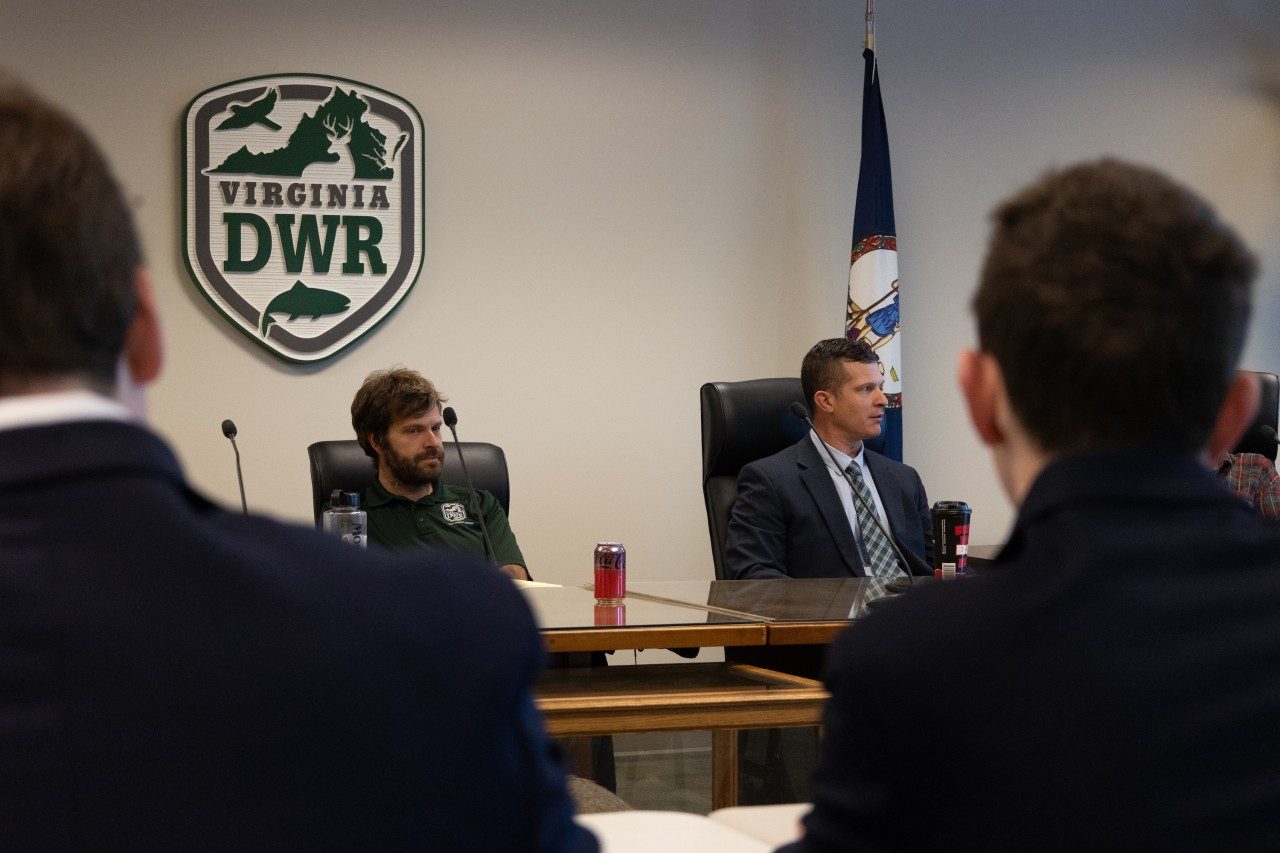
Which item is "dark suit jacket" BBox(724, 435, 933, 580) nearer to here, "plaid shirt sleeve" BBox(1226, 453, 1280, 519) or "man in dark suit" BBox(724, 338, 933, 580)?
"man in dark suit" BBox(724, 338, 933, 580)

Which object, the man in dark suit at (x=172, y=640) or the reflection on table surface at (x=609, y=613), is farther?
the reflection on table surface at (x=609, y=613)

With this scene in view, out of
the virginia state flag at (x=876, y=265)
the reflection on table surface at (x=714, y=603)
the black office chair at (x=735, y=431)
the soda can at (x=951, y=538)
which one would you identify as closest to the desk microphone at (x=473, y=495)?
the reflection on table surface at (x=714, y=603)

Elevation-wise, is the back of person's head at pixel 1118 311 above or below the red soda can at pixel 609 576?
above

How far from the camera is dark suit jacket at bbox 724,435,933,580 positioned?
3.84 metres

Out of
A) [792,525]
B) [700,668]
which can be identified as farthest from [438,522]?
[700,668]

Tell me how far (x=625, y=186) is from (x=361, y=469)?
1.73 m

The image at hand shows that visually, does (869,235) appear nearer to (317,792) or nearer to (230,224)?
(230,224)

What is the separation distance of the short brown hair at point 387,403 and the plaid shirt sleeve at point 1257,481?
7.91 feet

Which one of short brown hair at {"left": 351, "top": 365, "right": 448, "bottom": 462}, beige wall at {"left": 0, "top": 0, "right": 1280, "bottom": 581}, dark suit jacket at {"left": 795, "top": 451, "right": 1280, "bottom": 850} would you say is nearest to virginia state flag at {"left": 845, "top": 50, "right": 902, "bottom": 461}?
beige wall at {"left": 0, "top": 0, "right": 1280, "bottom": 581}

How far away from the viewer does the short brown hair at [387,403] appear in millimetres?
3736

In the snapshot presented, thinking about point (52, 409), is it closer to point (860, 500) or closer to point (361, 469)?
point (361, 469)

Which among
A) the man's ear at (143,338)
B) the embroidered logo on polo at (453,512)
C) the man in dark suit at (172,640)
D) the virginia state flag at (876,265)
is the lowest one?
the embroidered logo on polo at (453,512)

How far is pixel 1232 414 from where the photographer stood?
857 millimetres

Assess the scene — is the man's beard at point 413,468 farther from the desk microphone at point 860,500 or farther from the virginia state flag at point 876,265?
the virginia state flag at point 876,265
